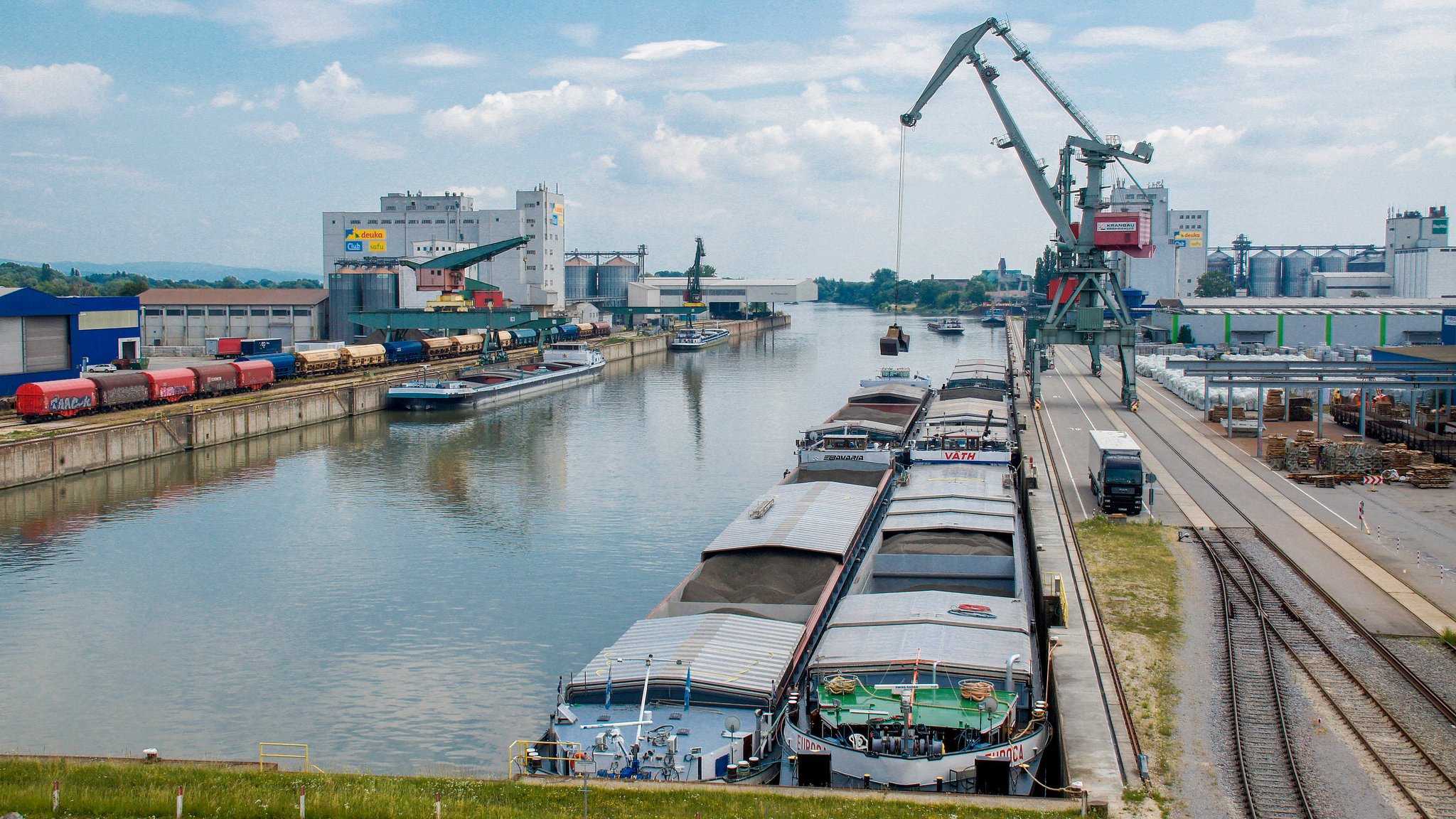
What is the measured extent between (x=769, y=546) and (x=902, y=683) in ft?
23.9

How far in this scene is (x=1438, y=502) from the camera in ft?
107

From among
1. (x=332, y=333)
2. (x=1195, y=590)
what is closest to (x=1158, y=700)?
(x=1195, y=590)

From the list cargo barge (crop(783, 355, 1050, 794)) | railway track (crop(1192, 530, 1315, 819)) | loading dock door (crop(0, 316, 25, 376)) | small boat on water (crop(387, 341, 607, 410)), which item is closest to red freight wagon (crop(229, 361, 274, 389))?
small boat on water (crop(387, 341, 607, 410))

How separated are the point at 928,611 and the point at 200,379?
4799 cm

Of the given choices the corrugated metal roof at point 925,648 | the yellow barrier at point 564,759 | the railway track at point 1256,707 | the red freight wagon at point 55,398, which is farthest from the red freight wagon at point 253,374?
the railway track at point 1256,707

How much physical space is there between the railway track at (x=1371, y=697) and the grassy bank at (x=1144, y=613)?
41.8 inches

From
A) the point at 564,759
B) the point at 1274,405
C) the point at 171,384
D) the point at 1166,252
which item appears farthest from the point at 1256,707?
the point at 1166,252

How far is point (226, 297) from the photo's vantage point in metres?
91.4

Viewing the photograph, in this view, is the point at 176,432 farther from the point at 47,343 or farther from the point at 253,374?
the point at 253,374

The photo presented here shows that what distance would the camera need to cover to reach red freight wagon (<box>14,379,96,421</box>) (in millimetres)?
45594

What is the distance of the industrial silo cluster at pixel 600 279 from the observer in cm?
17012

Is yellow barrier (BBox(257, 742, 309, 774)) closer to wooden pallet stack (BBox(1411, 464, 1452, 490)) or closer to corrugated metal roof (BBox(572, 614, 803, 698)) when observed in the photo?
corrugated metal roof (BBox(572, 614, 803, 698))

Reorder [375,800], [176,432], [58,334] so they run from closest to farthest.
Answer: [375,800], [176,432], [58,334]

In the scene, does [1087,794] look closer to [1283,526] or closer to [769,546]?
[769,546]
